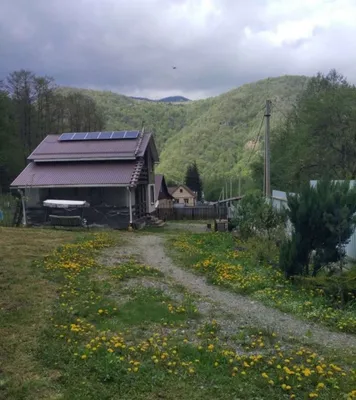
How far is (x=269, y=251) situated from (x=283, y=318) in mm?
6285

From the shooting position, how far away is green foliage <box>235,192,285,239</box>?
16531 millimetres

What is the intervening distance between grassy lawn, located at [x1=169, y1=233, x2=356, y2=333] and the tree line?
32070 mm

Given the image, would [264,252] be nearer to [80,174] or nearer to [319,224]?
[319,224]

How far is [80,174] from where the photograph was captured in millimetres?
26422

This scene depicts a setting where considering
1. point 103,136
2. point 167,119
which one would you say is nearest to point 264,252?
point 103,136

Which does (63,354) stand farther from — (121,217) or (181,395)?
(121,217)

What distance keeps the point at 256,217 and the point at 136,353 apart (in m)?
12.1

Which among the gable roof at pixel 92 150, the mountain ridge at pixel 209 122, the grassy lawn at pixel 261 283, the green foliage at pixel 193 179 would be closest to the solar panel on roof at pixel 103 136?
the gable roof at pixel 92 150

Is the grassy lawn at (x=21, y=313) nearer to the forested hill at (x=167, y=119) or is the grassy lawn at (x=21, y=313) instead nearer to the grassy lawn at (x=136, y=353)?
the grassy lawn at (x=136, y=353)

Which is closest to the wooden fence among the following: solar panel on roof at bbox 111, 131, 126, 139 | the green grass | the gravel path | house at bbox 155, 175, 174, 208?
house at bbox 155, 175, 174, 208

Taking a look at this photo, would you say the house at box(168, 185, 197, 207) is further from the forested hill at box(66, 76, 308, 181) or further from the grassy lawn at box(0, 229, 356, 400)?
the grassy lawn at box(0, 229, 356, 400)

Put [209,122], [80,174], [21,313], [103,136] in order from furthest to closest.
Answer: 1. [209,122]
2. [103,136]
3. [80,174]
4. [21,313]

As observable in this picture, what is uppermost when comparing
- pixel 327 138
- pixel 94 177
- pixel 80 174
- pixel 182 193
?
pixel 327 138

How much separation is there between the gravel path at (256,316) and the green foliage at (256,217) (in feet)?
16.6
